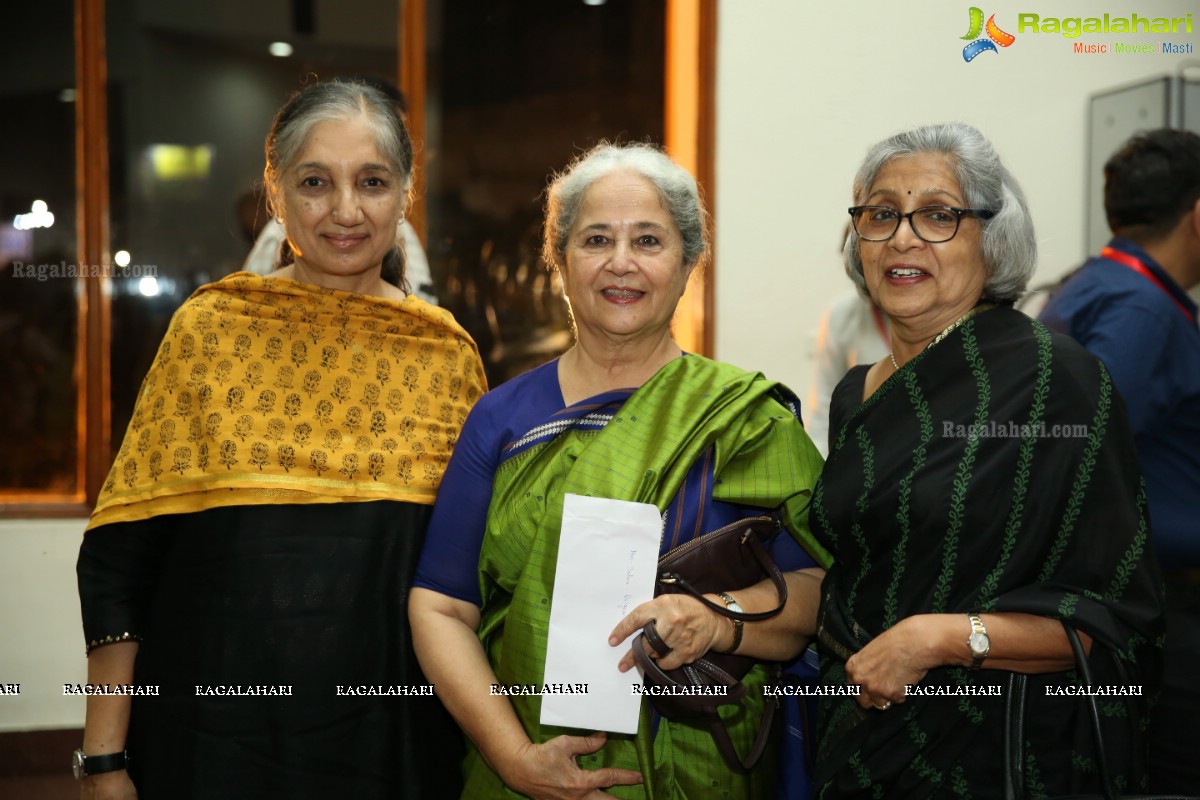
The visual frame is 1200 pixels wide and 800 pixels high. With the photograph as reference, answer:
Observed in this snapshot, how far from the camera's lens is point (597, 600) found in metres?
1.64

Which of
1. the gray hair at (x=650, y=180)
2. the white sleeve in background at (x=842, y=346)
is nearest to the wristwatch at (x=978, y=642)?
the gray hair at (x=650, y=180)

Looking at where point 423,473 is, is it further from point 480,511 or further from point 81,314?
point 81,314

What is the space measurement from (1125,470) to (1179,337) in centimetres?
98

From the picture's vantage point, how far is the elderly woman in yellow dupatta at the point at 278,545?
1.91 metres

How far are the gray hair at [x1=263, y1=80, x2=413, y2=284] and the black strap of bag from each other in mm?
1408

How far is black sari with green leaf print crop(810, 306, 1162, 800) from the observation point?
1.58 m

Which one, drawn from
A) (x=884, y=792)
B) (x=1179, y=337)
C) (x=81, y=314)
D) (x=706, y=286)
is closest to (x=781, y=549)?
(x=884, y=792)

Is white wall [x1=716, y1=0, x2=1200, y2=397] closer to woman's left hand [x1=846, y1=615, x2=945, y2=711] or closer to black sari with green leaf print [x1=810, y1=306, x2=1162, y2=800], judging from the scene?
black sari with green leaf print [x1=810, y1=306, x2=1162, y2=800]

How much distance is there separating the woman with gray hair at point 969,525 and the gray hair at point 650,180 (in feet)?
0.99

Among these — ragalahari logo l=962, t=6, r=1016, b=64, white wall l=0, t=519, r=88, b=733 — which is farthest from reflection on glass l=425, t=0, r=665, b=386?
white wall l=0, t=519, r=88, b=733

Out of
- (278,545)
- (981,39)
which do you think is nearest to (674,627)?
(278,545)

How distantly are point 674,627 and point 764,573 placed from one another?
230 millimetres

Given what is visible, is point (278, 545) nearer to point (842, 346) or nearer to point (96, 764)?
point (96, 764)

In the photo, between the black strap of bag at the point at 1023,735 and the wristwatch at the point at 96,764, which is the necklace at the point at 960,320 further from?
the wristwatch at the point at 96,764
